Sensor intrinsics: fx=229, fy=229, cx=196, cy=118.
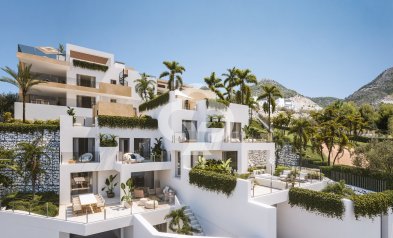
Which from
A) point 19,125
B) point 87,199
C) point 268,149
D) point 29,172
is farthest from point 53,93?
point 268,149

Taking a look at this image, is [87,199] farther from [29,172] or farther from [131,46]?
[131,46]

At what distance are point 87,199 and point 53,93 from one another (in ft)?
70.8

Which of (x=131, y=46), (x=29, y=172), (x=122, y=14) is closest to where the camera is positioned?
(x=29, y=172)

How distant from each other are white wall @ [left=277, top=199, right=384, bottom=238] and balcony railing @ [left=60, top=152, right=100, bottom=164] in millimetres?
16723

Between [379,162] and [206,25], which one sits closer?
[206,25]

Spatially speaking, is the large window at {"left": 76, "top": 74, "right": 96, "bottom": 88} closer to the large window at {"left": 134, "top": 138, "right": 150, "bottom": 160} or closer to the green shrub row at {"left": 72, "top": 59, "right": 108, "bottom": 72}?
the green shrub row at {"left": 72, "top": 59, "right": 108, "bottom": 72}

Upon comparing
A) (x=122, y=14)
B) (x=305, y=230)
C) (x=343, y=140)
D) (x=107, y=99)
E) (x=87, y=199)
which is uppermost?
(x=122, y=14)

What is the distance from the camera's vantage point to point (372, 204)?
14.7 metres

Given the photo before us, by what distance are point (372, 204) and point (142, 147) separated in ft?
65.0

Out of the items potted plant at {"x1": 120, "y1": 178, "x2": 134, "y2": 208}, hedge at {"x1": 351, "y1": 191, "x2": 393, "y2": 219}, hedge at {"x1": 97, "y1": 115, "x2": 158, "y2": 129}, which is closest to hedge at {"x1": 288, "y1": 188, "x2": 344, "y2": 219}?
hedge at {"x1": 351, "y1": 191, "x2": 393, "y2": 219}

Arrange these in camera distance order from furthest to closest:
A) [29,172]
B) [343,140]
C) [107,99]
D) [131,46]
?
[107,99] → [343,140] → [131,46] → [29,172]

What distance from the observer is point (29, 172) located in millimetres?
19828

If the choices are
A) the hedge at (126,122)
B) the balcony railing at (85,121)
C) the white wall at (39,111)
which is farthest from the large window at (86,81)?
the hedge at (126,122)

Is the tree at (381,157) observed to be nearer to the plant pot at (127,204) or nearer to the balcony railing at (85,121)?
the plant pot at (127,204)
